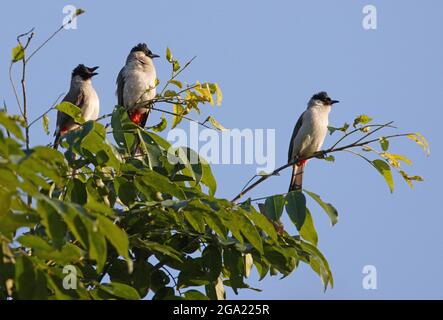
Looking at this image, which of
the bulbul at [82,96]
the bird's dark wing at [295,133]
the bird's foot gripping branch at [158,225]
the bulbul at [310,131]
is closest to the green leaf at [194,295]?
the bird's foot gripping branch at [158,225]

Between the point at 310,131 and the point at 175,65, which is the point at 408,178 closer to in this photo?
the point at 175,65

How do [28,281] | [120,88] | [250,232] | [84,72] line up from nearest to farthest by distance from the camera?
[28,281] → [250,232] → [120,88] → [84,72]

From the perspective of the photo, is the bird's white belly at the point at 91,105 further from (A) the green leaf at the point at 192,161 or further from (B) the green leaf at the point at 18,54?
(A) the green leaf at the point at 192,161

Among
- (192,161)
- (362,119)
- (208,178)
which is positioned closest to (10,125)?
(192,161)

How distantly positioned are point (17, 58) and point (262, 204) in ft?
4.52

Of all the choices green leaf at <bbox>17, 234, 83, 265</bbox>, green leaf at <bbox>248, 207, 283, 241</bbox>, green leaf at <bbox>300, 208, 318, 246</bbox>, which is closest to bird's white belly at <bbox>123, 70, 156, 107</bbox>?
green leaf at <bbox>300, 208, 318, 246</bbox>

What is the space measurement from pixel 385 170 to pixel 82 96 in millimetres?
4505

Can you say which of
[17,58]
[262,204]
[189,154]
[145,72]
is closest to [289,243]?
[262,204]

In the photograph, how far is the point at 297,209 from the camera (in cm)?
394

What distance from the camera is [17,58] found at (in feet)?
13.4

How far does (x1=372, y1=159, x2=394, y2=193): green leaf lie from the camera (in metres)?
4.47

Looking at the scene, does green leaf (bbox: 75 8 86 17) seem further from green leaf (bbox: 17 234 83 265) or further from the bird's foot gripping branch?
green leaf (bbox: 17 234 83 265)

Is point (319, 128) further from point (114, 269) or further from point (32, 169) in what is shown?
point (32, 169)

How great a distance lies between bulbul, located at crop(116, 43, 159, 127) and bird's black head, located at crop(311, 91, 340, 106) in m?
1.81
